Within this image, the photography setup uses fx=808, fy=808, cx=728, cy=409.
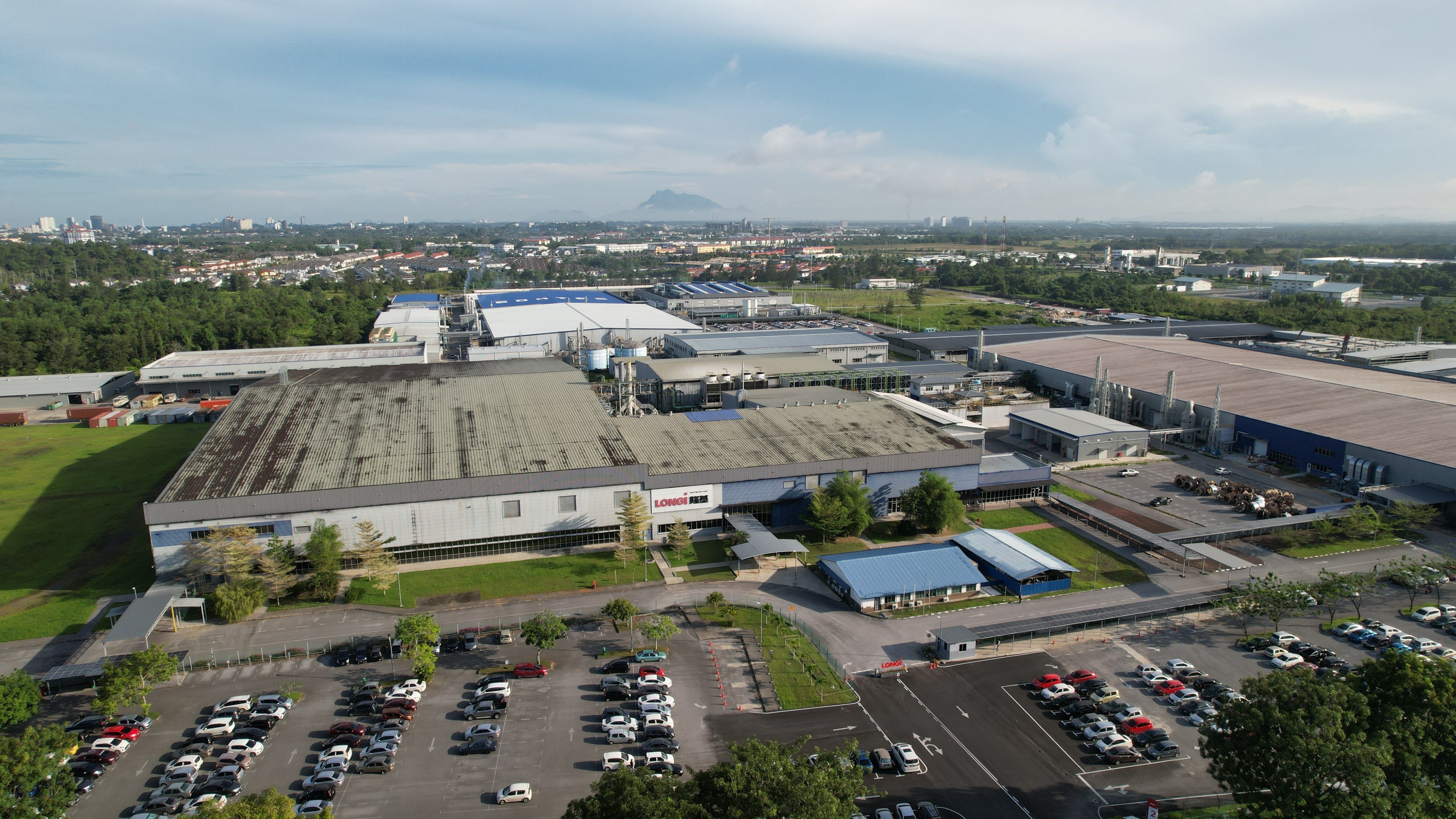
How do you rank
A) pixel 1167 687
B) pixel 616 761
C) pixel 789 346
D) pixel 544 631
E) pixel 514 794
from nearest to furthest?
pixel 514 794, pixel 616 761, pixel 1167 687, pixel 544 631, pixel 789 346

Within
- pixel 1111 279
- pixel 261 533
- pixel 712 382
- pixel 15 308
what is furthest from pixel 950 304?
pixel 15 308

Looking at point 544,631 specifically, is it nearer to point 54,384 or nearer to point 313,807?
point 313,807

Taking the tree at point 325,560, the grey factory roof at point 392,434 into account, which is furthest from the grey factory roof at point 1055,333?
the tree at point 325,560

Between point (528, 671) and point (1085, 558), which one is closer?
point (528, 671)

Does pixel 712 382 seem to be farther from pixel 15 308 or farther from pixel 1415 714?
pixel 15 308

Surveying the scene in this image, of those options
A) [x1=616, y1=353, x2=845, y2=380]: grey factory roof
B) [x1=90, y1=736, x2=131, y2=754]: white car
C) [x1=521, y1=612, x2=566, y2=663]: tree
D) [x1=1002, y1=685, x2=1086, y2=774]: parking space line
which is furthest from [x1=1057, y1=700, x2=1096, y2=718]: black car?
[x1=616, y1=353, x2=845, y2=380]: grey factory roof

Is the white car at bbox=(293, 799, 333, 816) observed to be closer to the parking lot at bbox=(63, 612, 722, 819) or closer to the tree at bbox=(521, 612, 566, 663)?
the parking lot at bbox=(63, 612, 722, 819)

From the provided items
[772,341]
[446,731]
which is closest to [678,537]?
[446,731]
